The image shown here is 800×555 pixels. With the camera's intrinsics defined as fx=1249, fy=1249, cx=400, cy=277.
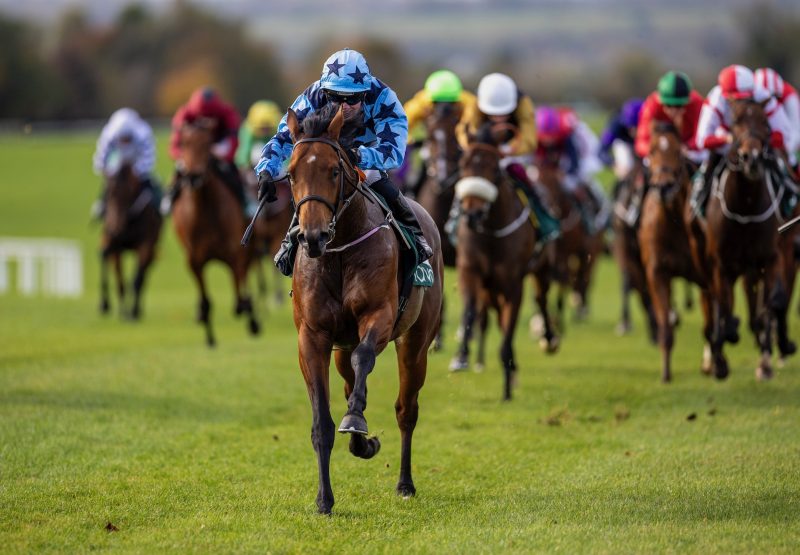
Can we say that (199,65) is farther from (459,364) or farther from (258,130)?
(459,364)

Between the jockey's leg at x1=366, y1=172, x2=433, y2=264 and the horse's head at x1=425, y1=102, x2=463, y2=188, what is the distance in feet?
15.5

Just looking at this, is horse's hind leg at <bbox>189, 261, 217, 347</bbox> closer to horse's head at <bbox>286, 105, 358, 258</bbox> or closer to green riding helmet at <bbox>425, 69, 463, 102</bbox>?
green riding helmet at <bbox>425, 69, 463, 102</bbox>

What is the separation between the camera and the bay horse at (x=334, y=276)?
6262 millimetres

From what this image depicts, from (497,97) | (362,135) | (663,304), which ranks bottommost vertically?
(663,304)

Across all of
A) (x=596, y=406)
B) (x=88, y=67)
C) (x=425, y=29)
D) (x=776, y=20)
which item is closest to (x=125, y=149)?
(x=596, y=406)

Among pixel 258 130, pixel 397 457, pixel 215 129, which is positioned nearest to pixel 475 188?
pixel 397 457

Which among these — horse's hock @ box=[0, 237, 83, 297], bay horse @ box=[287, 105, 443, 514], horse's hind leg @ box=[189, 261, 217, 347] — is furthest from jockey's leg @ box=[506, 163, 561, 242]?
horse's hock @ box=[0, 237, 83, 297]

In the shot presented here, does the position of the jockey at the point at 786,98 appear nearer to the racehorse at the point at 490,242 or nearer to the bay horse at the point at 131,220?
the racehorse at the point at 490,242

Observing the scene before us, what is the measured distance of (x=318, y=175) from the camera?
6.27 meters

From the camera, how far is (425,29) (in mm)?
115125

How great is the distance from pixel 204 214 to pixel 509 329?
454 centimetres

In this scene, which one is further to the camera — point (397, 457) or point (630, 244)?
point (630, 244)

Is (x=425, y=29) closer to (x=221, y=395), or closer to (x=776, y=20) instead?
(x=776, y=20)

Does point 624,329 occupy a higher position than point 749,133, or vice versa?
point 749,133
